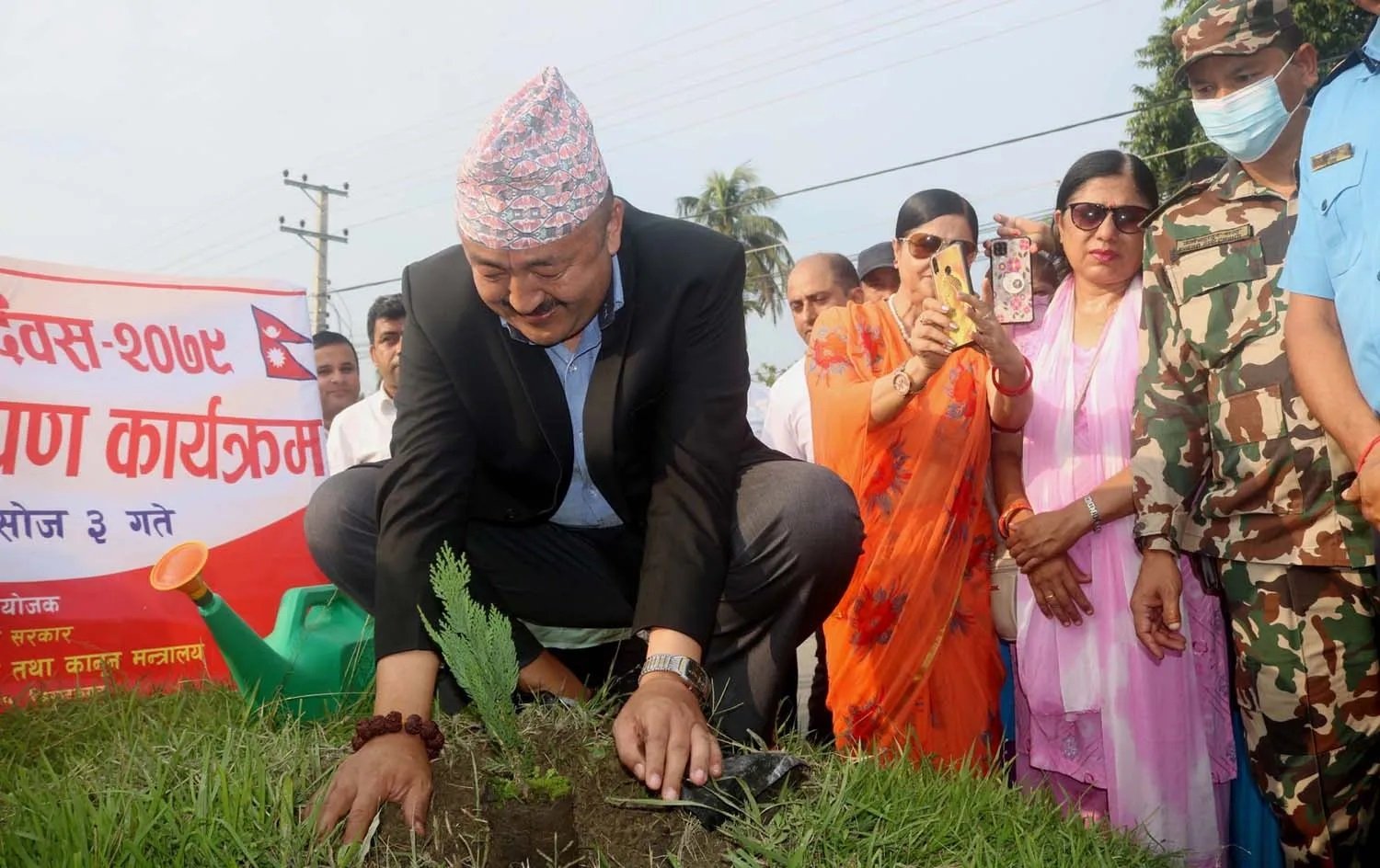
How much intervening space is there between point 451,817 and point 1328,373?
1.92m

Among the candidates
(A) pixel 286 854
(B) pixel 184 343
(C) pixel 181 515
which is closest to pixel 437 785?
(A) pixel 286 854

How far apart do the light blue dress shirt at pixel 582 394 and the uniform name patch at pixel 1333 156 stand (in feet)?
4.96

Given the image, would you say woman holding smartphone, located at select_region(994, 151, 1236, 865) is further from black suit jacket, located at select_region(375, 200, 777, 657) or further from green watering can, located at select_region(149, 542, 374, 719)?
green watering can, located at select_region(149, 542, 374, 719)

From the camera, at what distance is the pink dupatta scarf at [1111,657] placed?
2.77 metres

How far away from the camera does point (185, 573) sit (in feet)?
9.69

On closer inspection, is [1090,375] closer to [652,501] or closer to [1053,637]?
[1053,637]

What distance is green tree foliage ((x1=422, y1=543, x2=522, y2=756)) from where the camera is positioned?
1.71m

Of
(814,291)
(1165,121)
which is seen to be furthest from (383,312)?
(1165,121)

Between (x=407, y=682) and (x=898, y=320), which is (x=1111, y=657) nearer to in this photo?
(x=898, y=320)

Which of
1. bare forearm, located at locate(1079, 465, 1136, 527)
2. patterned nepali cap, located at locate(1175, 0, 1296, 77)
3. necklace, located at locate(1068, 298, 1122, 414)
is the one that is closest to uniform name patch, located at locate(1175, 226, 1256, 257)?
necklace, located at locate(1068, 298, 1122, 414)

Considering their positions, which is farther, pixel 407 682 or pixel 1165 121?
pixel 1165 121

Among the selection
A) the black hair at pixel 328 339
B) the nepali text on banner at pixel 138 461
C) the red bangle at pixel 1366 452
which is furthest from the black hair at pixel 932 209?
the black hair at pixel 328 339

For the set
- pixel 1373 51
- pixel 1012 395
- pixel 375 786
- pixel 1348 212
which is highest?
pixel 1373 51

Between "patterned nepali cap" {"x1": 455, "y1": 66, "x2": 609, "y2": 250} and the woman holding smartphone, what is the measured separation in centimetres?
160
